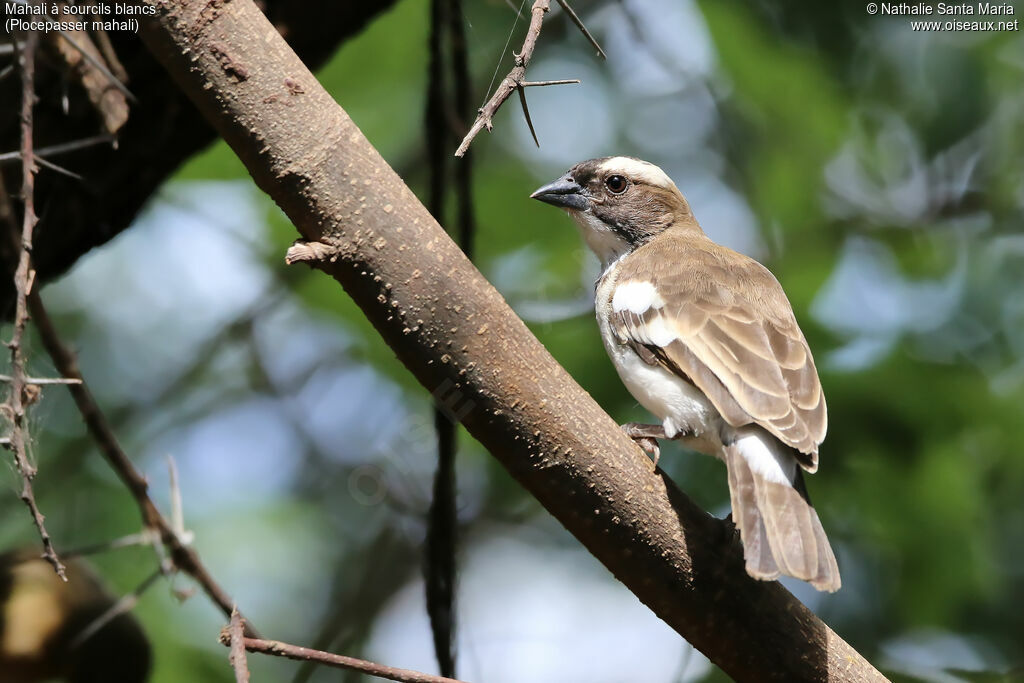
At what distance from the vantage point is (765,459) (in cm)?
278

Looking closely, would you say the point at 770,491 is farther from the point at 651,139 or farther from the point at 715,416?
the point at 651,139

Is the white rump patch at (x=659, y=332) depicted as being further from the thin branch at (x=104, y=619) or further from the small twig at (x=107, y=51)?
the small twig at (x=107, y=51)

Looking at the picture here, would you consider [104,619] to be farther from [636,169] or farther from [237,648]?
[636,169]

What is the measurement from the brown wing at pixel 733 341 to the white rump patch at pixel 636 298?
16 mm

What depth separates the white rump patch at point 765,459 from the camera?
273cm

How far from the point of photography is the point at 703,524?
242 centimetres

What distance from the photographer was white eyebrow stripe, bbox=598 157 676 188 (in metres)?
4.28

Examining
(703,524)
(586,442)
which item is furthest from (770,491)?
(586,442)

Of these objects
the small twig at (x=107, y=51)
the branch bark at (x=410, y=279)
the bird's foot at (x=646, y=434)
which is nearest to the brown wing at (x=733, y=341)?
the bird's foot at (x=646, y=434)

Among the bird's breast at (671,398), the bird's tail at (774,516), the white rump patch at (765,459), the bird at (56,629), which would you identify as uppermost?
the bird's breast at (671,398)

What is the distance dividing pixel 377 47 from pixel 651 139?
2.06 metres

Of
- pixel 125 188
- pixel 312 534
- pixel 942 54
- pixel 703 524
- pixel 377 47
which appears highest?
pixel 942 54

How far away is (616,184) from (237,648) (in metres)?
2.84

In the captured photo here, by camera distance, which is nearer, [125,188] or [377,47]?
[125,188]
